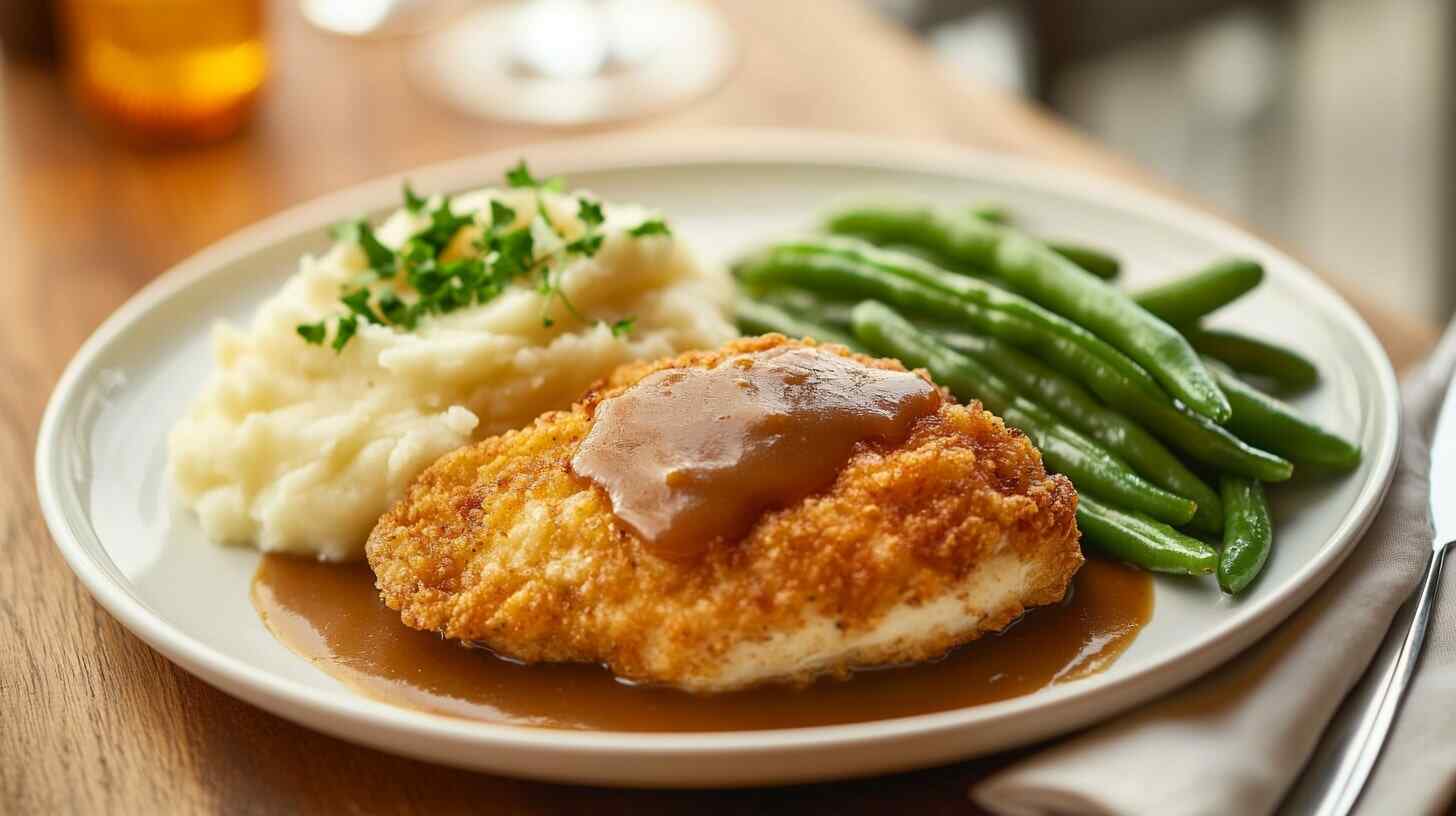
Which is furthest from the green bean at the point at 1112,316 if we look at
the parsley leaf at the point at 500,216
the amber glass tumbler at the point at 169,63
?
the amber glass tumbler at the point at 169,63

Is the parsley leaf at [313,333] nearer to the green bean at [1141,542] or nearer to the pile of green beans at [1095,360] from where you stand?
the pile of green beans at [1095,360]

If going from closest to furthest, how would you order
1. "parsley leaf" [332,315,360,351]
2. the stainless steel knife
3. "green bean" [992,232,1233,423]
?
the stainless steel knife < "green bean" [992,232,1233,423] < "parsley leaf" [332,315,360,351]

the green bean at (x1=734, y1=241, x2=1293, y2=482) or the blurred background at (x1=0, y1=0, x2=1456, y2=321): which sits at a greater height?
the green bean at (x1=734, y1=241, x2=1293, y2=482)

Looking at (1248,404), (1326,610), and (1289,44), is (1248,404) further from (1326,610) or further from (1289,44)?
(1289,44)

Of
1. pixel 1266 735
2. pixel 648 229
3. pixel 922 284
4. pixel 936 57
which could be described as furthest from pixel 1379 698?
pixel 936 57

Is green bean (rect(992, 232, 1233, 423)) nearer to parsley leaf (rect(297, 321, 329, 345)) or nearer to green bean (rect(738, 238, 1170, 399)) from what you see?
green bean (rect(738, 238, 1170, 399))

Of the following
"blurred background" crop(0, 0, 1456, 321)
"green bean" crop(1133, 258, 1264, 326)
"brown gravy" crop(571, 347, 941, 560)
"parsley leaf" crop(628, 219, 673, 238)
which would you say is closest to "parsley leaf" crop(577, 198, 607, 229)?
"parsley leaf" crop(628, 219, 673, 238)

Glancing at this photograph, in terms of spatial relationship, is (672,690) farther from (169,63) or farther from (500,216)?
(169,63)
